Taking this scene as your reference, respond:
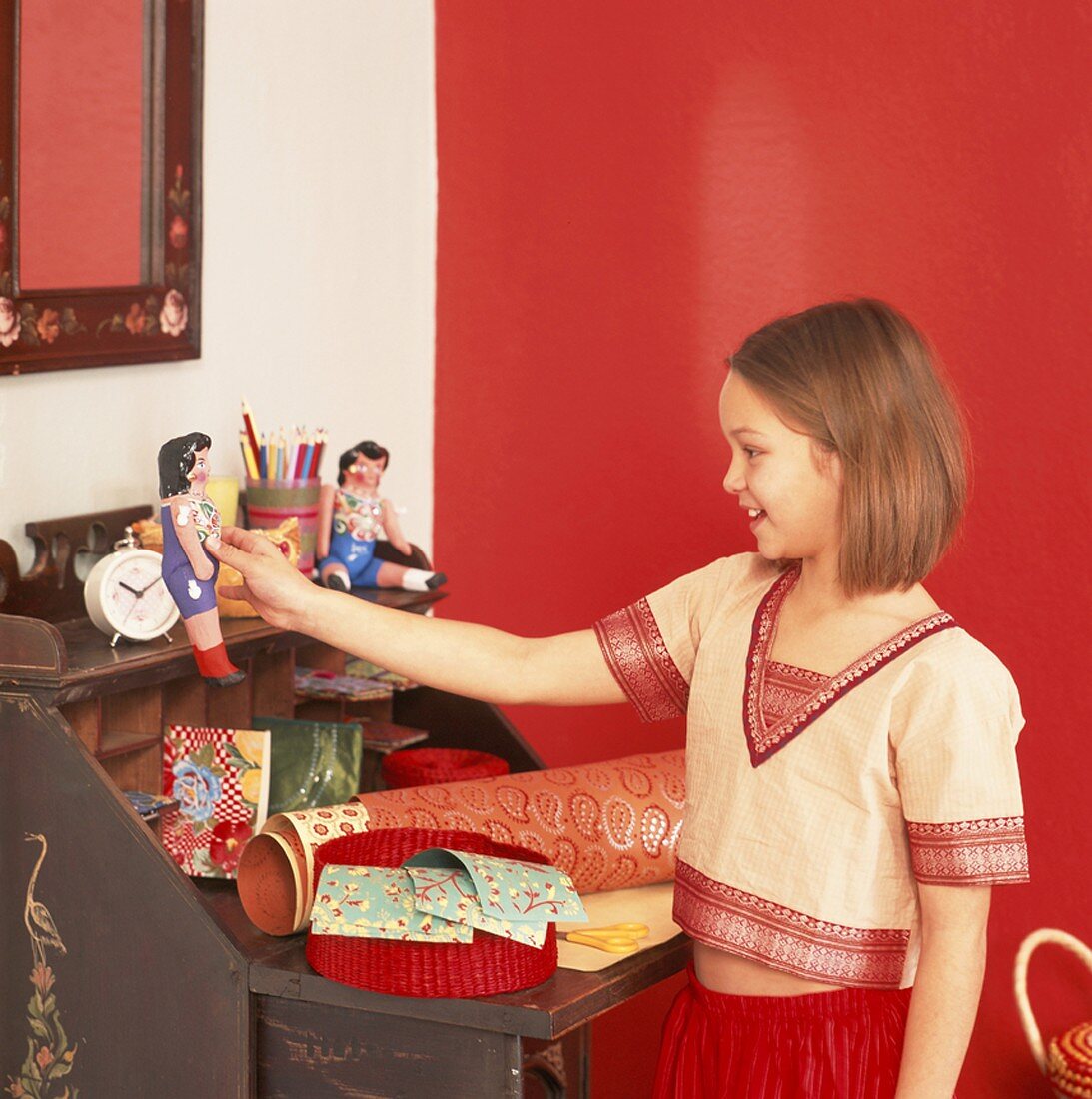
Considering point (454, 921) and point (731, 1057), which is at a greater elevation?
point (454, 921)

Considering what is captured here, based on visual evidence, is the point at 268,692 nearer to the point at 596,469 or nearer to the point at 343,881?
the point at 343,881

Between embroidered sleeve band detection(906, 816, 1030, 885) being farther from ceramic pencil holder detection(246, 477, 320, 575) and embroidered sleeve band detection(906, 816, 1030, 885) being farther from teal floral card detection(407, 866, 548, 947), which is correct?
ceramic pencil holder detection(246, 477, 320, 575)

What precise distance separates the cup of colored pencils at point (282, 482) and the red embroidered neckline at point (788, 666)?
2.22ft

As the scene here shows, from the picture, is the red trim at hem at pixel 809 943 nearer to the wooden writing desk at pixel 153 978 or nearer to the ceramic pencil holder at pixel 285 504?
the wooden writing desk at pixel 153 978

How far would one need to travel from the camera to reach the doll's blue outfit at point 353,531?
1857 mm

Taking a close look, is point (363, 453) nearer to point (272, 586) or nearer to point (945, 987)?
point (272, 586)

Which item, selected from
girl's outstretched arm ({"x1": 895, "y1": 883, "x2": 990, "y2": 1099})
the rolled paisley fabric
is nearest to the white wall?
the rolled paisley fabric

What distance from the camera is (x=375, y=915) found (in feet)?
4.00

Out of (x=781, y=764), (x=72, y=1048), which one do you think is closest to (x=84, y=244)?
(x=72, y=1048)

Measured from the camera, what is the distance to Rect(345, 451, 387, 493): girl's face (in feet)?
6.11

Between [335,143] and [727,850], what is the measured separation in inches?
49.9

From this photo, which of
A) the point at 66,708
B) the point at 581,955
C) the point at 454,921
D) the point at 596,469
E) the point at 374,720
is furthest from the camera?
the point at 596,469

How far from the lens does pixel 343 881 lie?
1245mm

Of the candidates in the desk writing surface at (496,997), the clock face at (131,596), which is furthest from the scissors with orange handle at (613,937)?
the clock face at (131,596)
